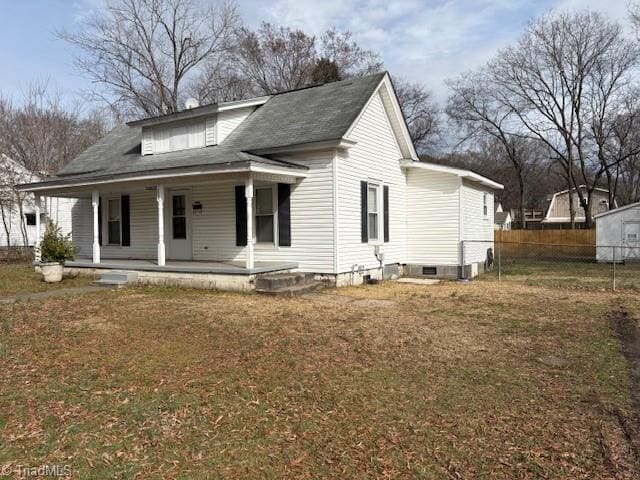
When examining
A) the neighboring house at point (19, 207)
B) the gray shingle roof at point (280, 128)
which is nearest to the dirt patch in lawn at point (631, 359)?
the gray shingle roof at point (280, 128)

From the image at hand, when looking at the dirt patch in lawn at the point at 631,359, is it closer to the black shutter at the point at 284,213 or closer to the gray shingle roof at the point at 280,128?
the gray shingle roof at the point at 280,128

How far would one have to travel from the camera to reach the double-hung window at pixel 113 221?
15602 mm

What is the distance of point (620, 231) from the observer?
22391 millimetres

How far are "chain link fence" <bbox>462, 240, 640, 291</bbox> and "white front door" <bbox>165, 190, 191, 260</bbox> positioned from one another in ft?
27.5

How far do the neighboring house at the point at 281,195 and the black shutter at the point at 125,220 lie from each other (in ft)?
0.14

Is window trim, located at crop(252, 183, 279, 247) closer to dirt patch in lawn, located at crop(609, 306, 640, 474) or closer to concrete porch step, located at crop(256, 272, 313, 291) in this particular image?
concrete porch step, located at crop(256, 272, 313, 291)

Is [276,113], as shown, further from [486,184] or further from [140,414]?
[140,414]

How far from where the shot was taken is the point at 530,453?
3314mm

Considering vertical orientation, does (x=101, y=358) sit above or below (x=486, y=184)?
below

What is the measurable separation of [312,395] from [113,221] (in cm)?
1342

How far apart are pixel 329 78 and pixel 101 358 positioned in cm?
2944

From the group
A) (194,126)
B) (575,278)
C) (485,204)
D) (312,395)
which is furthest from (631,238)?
(312,395)

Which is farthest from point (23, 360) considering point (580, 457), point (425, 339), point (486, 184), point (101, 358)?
point (486, 184)

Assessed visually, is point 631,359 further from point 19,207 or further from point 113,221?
point 19,207
